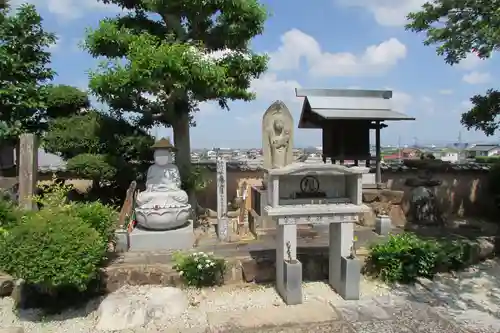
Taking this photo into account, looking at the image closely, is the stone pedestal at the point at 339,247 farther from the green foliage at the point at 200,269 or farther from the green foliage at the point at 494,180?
the green foliage at the point at 494,180

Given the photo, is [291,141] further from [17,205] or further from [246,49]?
[17,205]

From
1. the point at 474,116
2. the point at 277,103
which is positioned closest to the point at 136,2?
the point at 277,103

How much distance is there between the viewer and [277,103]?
276 inches

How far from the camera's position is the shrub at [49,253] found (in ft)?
16.5

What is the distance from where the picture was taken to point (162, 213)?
767 centimetres

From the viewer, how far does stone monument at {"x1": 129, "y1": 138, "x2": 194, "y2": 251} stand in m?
7.68

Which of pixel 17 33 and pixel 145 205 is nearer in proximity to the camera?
pixel 145 205

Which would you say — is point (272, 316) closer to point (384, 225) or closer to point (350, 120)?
point (384, 225)

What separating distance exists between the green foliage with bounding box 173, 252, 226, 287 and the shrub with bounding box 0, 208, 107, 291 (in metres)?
1.62

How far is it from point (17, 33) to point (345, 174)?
9.46 m

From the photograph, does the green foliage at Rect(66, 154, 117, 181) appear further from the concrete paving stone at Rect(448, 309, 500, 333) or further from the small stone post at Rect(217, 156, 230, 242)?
the concrete paving stone at Rect(448, 309, 500, 333)

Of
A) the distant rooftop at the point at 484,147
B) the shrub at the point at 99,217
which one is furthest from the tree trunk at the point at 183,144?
the distant rooftop at the point at 484,147

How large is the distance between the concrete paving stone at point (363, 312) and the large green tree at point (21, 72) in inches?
361

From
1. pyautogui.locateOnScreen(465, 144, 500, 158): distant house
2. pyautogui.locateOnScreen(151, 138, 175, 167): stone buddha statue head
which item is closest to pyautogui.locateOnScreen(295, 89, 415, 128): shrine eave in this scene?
pyautogui.locateOnScreen(151, 138, 175, 167): stone buddha statue head
